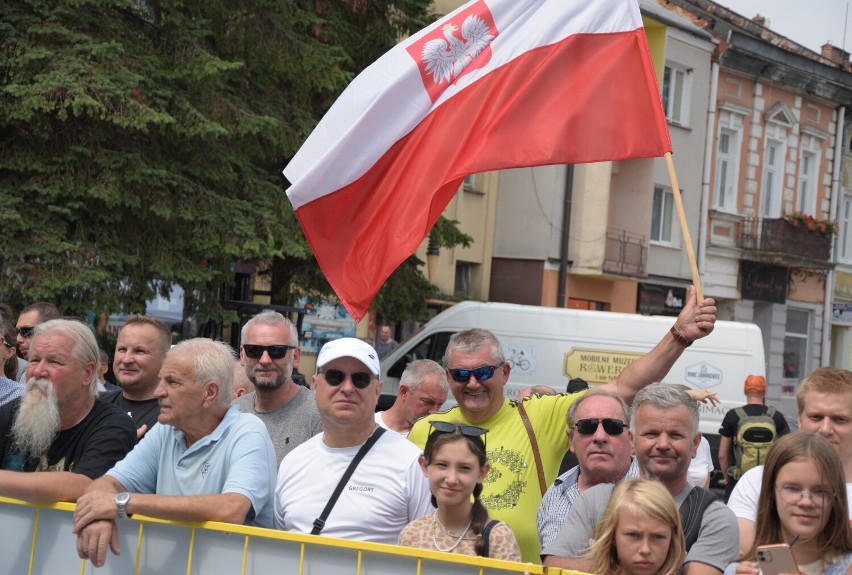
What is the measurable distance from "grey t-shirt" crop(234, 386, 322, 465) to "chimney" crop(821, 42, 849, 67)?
3970cm

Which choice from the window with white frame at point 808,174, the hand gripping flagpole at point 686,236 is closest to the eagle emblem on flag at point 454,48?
the hand gripping flagpole at point 686,236

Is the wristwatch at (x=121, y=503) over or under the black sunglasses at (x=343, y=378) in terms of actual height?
under

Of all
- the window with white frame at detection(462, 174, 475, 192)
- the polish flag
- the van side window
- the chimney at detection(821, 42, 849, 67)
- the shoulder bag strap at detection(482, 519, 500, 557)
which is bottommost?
the shoulder bag strap at detection(482, 519, 500, 557)

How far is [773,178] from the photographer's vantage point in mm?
37406

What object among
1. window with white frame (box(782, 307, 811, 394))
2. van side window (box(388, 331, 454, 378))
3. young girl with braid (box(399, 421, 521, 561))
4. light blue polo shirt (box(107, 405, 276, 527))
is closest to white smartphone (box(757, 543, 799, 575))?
young girl with braid (box(399, 421, 521, 561))

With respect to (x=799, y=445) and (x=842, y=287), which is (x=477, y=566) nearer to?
(x=799, y=445)

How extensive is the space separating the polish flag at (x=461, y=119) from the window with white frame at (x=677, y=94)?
27917mm

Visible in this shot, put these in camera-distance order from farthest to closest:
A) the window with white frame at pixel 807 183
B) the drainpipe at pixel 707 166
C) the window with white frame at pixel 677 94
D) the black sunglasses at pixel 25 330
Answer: the window with white frame at pixel 807 183, the drainpipe at pixel 707 166, the window with white frame at pixel 677 94, the black sunglasses at pixel 25 330

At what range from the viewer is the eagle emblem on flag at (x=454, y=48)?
6.66 metres

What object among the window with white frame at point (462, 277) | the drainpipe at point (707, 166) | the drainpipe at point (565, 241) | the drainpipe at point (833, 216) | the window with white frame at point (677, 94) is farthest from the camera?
the drainpipe at point (833, 216)

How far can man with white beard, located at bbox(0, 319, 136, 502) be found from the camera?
197 inches

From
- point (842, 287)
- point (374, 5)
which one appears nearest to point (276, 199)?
point (374, 5)

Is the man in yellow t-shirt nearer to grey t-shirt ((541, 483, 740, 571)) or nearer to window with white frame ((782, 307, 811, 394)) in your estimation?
grey t-shirt ((541, 483, 740, 571))

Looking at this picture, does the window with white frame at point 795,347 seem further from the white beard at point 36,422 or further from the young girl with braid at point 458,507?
the white beard at point 36,422
